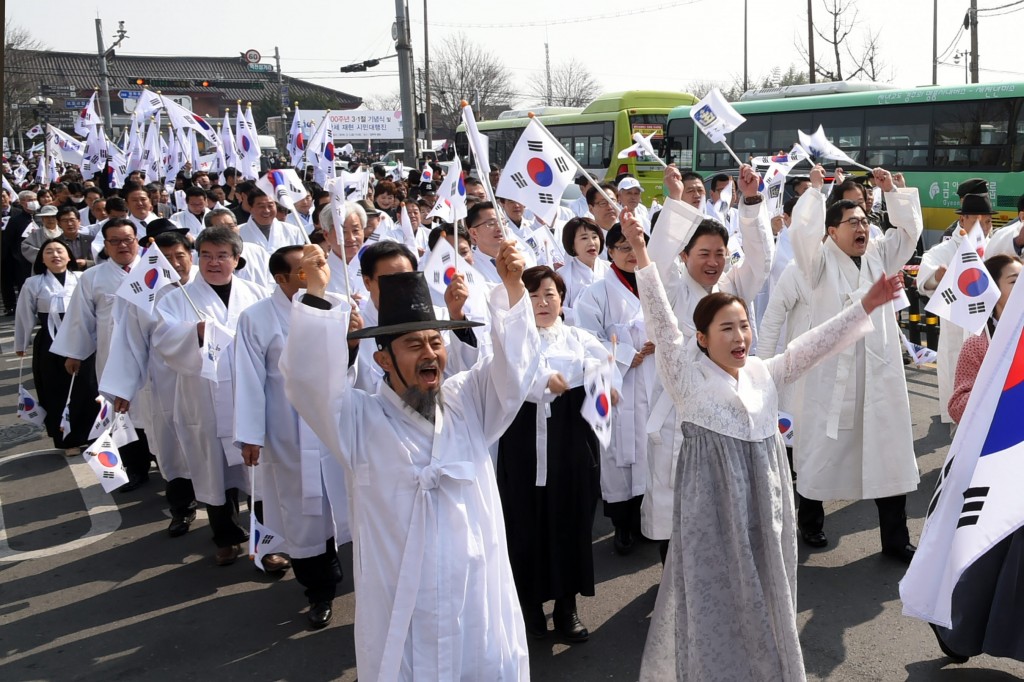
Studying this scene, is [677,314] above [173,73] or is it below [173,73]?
below

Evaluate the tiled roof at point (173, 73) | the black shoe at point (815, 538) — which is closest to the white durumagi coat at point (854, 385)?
the black shoe at point (815, 538)

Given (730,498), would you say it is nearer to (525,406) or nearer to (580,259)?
(525,406)

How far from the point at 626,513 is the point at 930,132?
1358 cm

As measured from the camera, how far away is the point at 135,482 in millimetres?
6879

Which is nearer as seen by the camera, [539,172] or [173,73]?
[539,172]

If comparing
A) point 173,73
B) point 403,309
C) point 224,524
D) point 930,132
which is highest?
point 173,73

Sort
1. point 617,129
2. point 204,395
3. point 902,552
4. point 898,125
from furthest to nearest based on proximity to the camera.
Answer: point 617,129, point 898,125, point 204,395, point 902,552

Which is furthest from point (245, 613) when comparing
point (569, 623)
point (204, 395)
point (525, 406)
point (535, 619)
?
point (525, 406)

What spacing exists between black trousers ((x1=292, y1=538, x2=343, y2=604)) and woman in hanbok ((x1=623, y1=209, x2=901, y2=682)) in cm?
191

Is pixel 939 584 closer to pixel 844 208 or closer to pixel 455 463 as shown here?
pixel 455 463

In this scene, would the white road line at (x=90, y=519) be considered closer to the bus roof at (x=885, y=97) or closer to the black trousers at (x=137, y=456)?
the black trousers at (x=137, y=456)

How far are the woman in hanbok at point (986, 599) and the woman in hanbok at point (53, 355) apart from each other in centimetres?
640

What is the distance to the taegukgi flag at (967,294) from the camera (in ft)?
12.7

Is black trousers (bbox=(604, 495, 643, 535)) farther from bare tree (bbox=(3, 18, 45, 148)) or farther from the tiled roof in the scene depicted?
the tiled roof
